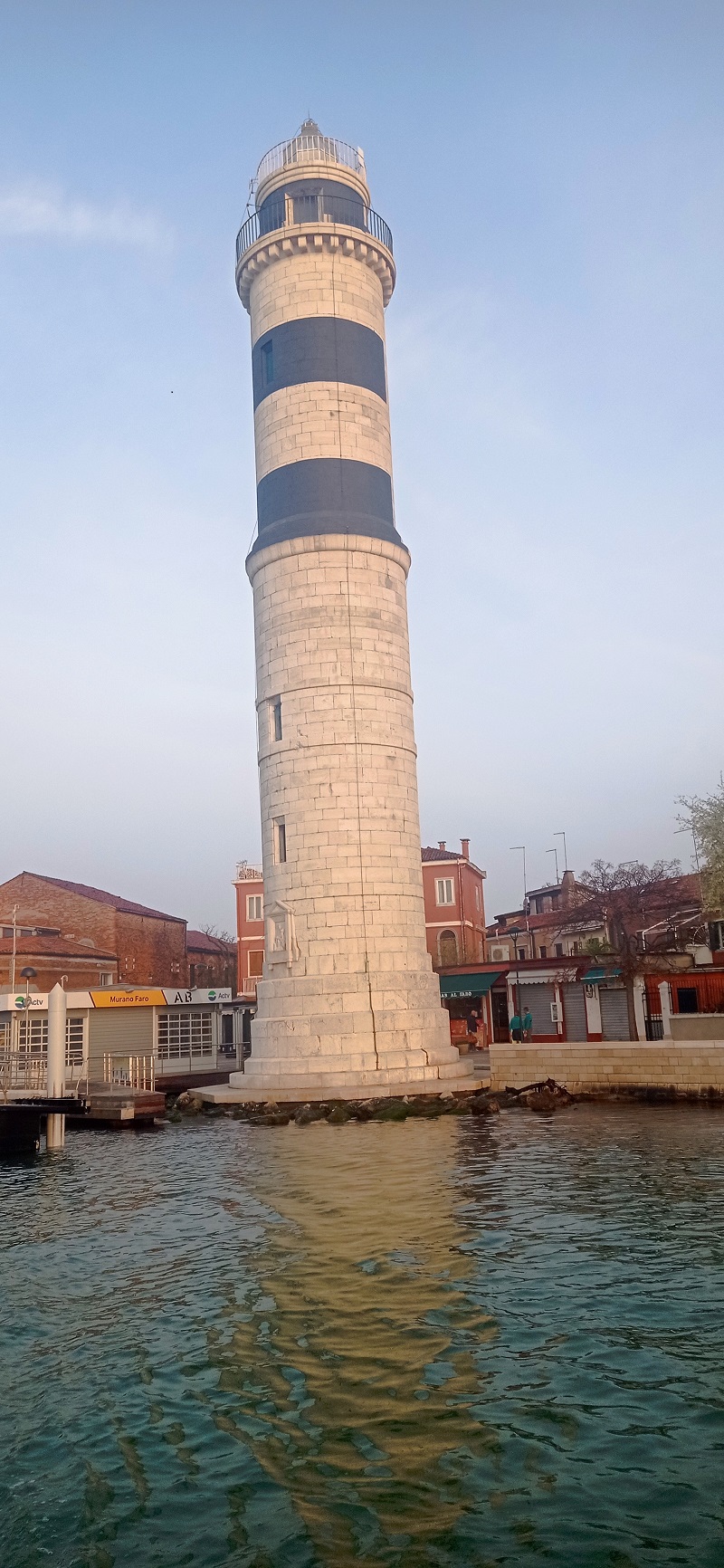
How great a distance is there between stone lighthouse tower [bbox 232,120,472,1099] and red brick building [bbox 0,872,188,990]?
59.3ft

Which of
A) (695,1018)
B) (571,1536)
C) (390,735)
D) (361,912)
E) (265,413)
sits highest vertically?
(265,413)

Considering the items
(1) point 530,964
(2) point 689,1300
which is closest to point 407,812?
(1) point 530,964

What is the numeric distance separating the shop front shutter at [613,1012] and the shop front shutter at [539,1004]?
237 cm

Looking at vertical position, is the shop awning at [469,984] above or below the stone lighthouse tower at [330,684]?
below

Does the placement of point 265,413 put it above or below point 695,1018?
above

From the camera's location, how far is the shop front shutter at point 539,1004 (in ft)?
122

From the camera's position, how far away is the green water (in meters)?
5.89

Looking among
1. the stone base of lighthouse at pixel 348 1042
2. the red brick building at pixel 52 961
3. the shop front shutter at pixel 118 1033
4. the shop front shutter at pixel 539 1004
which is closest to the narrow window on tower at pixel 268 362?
the stone base of lighthouse at pixel 348 1042

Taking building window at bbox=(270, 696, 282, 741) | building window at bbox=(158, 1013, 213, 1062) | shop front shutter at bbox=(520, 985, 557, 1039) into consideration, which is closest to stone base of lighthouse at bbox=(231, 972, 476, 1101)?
building window at bbox=(158, 1013, 213, 1062)

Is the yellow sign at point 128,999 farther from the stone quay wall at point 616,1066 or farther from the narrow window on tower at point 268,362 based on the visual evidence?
the narrow window on tower at point 268,362

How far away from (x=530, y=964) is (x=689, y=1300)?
90.6 ft

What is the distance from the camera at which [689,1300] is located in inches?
379

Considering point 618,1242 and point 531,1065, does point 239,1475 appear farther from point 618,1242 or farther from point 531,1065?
point 531,1065

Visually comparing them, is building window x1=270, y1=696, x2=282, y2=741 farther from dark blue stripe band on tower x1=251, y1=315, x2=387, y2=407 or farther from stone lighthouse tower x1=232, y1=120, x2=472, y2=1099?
dark blue stripe band on tower x1=251, y1=315, x2=387, y2=407
